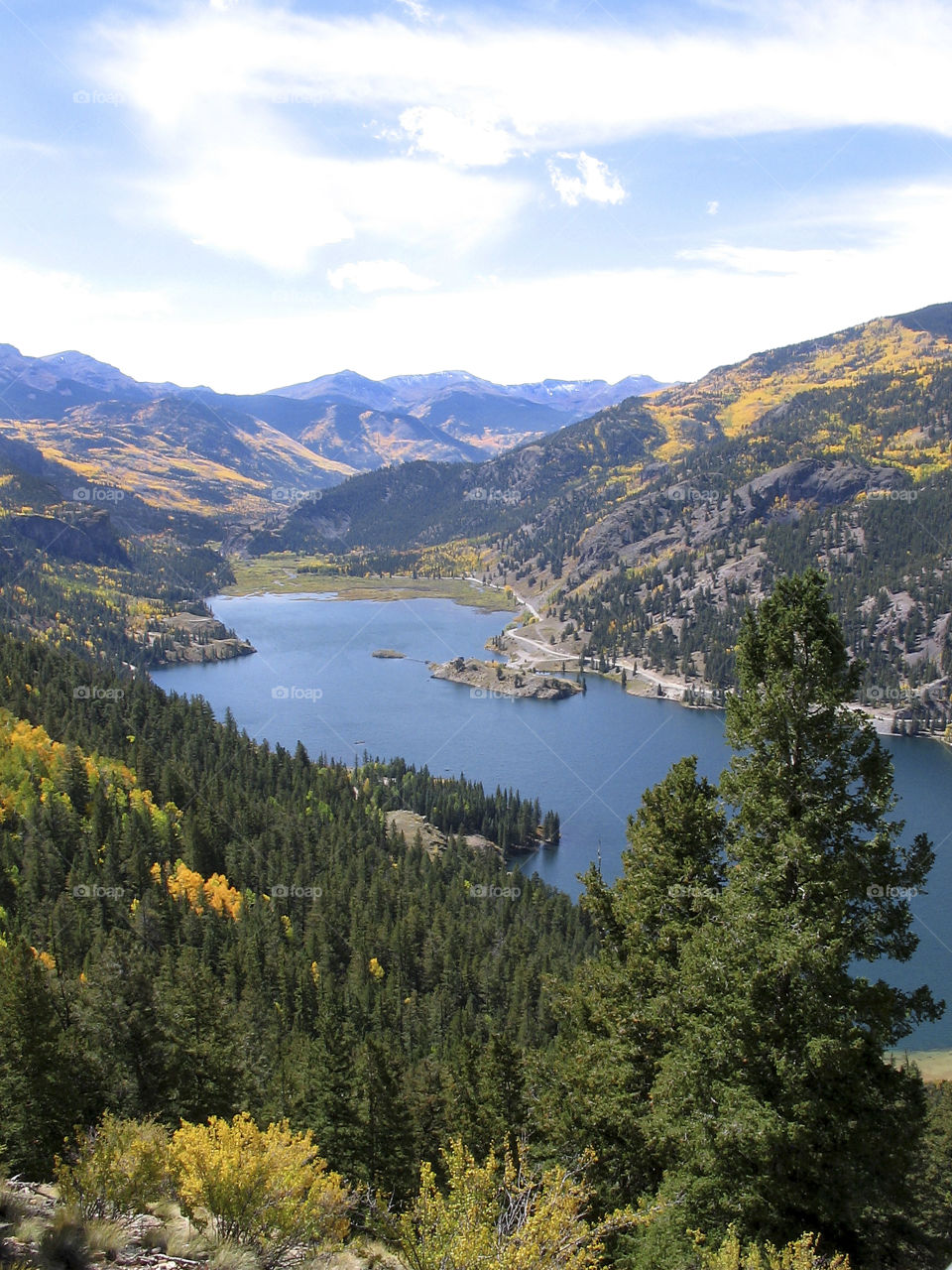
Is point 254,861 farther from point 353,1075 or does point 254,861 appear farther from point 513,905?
point 353,1075

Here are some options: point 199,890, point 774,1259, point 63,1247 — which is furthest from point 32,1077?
point 199,890

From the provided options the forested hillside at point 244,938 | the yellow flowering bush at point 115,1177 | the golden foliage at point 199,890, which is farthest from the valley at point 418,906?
the yellow flowering bush at point 115,1177

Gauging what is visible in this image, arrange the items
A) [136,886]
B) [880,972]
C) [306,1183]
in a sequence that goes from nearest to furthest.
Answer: [306,1183] → [136,886] → [880,972]

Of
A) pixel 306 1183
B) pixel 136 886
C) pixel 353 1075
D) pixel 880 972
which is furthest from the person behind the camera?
pixel 880 972

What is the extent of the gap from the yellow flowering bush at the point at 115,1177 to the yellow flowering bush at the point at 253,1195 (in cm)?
67

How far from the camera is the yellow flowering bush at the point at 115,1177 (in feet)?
66.5

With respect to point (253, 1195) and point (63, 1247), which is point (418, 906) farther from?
point (63, 1247)

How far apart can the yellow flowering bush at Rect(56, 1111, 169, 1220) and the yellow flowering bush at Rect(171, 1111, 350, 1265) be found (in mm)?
668

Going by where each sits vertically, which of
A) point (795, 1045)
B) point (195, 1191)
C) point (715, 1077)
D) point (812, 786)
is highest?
point (812, 786)

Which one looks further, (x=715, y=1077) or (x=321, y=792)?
(x=321, y=792)

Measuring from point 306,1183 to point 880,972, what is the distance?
95.5 metres

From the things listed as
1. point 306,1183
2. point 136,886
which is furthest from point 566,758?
point 306,1183

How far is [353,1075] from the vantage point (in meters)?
39.2

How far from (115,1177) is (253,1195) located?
156 inches
